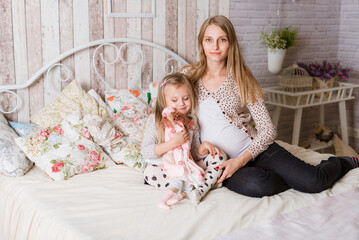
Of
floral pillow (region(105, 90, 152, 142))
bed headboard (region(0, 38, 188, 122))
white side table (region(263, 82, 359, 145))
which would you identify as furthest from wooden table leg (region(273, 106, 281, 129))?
floral pillow (region(105, 90, 152, 142))

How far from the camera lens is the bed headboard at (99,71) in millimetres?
2508

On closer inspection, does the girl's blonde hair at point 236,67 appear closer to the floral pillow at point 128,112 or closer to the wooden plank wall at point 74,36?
the floral pillow at point 128,112

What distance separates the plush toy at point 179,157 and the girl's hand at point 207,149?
0.22 ft

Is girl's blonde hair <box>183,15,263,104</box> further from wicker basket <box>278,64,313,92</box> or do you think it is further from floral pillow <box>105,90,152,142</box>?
wicker basket <box>278,64,313,92</box>

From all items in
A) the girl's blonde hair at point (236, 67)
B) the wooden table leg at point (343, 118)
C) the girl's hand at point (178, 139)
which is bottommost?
the wooden table leg at point (343, 118)

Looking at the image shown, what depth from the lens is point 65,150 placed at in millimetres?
2197

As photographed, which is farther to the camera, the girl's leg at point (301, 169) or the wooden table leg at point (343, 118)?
the wooden table leg at point (343, 118)

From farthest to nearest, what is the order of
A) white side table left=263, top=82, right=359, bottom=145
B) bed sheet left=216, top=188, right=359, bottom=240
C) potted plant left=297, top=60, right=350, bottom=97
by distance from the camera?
potted plant left=297, top=60, right=350, bottom=97
white side table left=263, top=82, right=359, bottom=145
bed sheet left=216, top=188, right=359, bottom=240

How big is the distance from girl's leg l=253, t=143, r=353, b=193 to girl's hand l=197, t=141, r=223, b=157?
261 mm

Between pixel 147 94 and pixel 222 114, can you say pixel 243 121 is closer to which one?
pixel 222 114

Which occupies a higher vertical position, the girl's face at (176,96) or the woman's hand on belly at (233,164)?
the girl's face at (176,96)

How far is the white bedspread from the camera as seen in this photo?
5.12 ft

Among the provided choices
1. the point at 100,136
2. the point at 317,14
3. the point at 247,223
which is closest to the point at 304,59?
the point at 317,14

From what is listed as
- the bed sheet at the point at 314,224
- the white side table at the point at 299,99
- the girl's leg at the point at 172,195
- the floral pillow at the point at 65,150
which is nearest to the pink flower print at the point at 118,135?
the floral pillow at the point at 65,150
